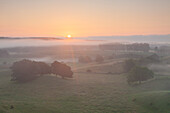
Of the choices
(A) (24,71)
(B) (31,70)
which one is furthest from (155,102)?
(A) (24,71)

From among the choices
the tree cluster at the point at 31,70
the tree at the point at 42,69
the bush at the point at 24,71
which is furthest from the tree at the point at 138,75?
the bush at the point at 24,71

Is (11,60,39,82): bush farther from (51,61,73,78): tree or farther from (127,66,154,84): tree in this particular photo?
(127,66,154,84): tree

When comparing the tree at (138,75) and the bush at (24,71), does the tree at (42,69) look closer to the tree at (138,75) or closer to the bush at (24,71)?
the bush at (24,71)

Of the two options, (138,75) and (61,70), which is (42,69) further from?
(138,75)

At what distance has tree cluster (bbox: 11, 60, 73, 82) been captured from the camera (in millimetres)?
64812

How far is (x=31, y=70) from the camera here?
219 feet

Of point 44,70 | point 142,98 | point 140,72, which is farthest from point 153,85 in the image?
point 44,70

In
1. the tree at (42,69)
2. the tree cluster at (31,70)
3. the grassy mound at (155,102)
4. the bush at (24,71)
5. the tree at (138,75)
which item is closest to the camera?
the grassy mound at (155,102)

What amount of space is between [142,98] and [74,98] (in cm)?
1866

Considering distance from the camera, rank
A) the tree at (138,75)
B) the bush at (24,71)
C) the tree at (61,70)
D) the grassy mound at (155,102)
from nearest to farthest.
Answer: the grassy mound at (155,102)
the tree at (138,75)
the bush at (24,71)
the tree at (61,70)

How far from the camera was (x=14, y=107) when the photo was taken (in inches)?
1203

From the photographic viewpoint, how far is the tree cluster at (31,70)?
213ft

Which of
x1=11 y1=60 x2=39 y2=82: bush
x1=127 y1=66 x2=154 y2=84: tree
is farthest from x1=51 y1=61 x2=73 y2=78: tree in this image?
x1=127 y1=66 x2=154 y2=84: tree

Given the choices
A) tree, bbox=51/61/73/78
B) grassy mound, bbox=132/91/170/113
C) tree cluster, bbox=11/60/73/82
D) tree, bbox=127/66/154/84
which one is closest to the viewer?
grassy mound, bbox=132/91/170/113
